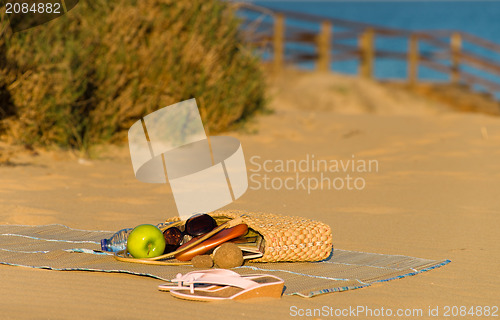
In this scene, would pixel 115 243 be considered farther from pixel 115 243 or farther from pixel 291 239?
pixel 291 239

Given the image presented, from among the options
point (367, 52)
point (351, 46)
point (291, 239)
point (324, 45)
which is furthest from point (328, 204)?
point (367, 52)

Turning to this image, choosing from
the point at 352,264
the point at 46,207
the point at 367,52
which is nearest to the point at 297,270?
the point at 352,264

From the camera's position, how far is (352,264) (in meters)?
3.74

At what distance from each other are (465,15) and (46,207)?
72.2m

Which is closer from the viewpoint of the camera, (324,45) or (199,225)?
(199,225)

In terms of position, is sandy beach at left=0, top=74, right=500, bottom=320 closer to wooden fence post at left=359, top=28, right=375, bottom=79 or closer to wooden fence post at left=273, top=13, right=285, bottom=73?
wooden fence post at left=273, top=13, right=285, bottom=73

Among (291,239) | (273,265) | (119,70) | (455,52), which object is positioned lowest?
(273,265)

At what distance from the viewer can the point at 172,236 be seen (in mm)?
3885

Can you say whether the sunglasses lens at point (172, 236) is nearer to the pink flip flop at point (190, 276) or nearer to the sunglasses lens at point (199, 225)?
the sunglasses lens at point (199, 225)

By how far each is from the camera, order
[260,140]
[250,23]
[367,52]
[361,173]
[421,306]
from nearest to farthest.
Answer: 1. [421,306]
2. [361,173]
3. [260,140]
4. [250,23]
5. [367,52]

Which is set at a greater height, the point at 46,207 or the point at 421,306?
the point at 46,207

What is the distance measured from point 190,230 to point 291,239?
0.56 m

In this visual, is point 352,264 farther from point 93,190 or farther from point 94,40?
point 94,40

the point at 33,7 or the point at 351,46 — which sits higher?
the point at 351,46
